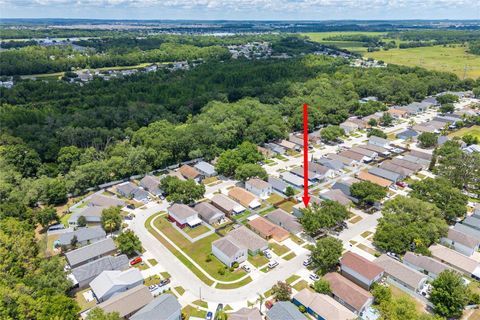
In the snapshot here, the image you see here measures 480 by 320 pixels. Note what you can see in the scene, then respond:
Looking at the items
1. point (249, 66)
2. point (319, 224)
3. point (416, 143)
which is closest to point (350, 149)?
point (416, 143)

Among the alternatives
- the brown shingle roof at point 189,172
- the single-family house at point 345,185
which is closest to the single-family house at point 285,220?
the single-family house at point 345,185

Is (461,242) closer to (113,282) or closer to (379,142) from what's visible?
(379,142)

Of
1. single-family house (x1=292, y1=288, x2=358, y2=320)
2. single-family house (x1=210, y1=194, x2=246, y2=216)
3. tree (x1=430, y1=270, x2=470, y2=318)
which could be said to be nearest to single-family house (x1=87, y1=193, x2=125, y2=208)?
single-family house (x1=210, y1=194, x2=246, y2=216)

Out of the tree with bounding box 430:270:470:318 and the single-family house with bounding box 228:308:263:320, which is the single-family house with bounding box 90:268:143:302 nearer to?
the single-family house with bounding box 228:308:263:320

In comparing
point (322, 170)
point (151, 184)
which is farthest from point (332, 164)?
point (151, 184)

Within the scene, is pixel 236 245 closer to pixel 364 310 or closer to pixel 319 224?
pixel 319 224

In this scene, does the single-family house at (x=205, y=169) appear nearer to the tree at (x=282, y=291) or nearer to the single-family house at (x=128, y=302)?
the single-family house at (x=128, y=302)
